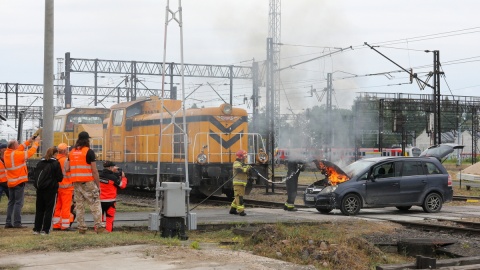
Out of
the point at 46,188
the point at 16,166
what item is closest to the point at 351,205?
the point at 46,188

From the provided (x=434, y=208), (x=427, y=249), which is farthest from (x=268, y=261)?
(x=434, y=208)

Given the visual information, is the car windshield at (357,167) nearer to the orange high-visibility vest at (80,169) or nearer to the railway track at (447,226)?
the railway track at (447,226)

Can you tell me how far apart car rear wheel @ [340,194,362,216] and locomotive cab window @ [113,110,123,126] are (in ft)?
42.3

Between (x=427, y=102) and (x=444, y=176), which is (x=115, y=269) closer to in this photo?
(x=444, y=176)

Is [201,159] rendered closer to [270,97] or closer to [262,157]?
Answer: [262,157]

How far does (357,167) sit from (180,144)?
25.8 ft

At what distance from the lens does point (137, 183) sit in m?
28.0

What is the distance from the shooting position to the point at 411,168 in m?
20.0

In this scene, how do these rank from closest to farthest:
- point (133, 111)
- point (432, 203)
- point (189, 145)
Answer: point (432, 203) < point (189, 145) < point (133, 111)

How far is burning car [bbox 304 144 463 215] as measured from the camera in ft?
62.9

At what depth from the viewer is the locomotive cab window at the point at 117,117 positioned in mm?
28969

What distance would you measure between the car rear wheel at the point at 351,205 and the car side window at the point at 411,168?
1.79 meters

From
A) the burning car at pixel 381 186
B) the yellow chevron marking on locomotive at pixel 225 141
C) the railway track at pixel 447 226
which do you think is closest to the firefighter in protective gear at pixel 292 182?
the burning car at pixel 381 186

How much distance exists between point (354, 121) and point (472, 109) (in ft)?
94.3
